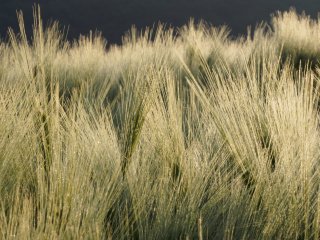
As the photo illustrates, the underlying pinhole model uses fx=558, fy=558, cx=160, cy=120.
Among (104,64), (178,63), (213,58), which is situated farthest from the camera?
(104,64)

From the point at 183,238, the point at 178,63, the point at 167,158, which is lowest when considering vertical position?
the point at 183,238

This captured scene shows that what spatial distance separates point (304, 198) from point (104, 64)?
13.3 ft

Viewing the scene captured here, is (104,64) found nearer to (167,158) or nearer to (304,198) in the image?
(167,158)

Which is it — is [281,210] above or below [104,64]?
below

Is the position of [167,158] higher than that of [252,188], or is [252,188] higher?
[167,158]

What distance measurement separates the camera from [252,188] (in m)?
1.53

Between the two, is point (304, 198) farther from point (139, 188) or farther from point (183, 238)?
point (139, 188)

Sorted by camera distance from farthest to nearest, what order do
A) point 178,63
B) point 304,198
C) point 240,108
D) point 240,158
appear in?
1. point 178,63
2. point 240,108
3. point 240,158
4. point 304,198

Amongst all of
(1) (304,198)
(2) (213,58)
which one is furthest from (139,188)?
(2) (213,58)

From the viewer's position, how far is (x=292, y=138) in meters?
1.59

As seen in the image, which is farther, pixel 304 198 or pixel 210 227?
pixel 210 227

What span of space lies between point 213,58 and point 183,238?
3.67m

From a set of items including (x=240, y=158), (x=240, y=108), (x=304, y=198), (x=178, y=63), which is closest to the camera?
(x=304, y=198)

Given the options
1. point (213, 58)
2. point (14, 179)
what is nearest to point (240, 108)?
point (14, 179)
